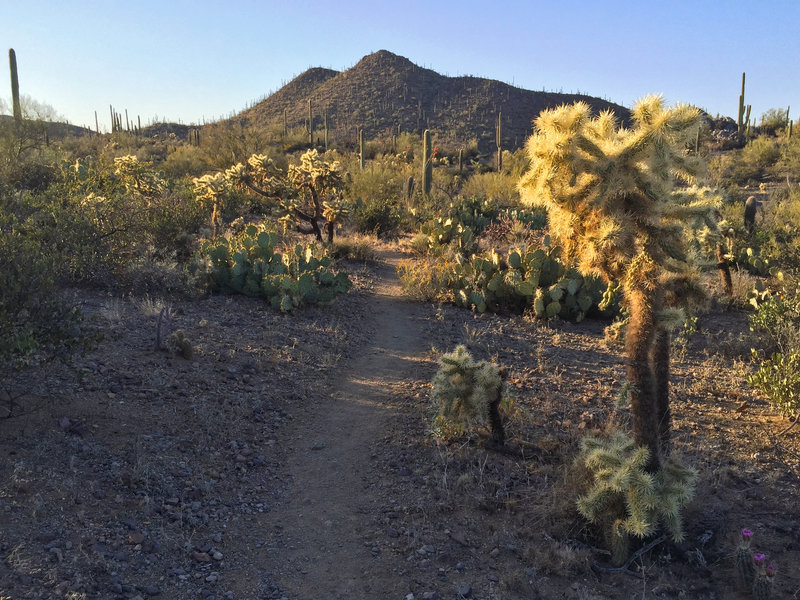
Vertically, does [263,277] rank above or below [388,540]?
above

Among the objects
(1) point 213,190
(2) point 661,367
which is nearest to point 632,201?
(2) point 661,367

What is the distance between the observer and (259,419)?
5.59 meters

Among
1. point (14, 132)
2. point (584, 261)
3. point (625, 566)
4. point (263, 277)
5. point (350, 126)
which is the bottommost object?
point (625, 566)

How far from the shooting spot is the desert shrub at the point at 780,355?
5.51 m

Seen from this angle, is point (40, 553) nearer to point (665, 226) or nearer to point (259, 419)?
point (259, 419)

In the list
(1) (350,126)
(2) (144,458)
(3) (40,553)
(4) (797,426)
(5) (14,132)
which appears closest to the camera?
(3) (40,553)

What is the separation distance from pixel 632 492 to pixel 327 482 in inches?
88.8

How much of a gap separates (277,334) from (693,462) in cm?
483

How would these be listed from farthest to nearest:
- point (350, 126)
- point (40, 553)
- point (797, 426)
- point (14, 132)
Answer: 1. point (350, 126)
2. point (14, 132)
3. point (797, 426)
4. point (40, 553)

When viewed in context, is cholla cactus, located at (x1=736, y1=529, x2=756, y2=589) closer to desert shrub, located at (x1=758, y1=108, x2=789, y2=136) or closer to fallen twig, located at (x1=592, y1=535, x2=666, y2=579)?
fallen twig, located at (x1=592, y1=535, x2=666, y2=579)

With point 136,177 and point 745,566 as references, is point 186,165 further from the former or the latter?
point 745,566

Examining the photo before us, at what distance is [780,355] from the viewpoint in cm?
577

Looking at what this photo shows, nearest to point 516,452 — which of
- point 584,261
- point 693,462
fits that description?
point 693,462

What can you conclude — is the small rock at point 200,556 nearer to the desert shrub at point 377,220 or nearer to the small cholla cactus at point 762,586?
the small cholla cactus at point 762,586
